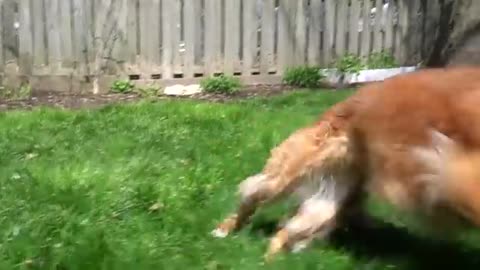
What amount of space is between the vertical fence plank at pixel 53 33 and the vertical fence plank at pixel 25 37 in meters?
0.20

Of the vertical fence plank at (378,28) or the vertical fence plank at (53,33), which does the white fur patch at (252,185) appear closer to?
the vertical fence plank at (53,33)

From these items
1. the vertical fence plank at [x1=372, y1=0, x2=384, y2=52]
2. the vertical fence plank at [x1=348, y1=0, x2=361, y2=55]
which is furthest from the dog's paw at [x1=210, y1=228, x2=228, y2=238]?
A: the vertical fence plank at [x1=372, y1=0, x2=384, y2=52]

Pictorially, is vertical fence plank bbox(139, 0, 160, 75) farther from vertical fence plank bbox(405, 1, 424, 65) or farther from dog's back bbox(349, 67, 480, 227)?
dog's back bbox(349, 67, 480, 227)

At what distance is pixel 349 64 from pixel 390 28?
918mm

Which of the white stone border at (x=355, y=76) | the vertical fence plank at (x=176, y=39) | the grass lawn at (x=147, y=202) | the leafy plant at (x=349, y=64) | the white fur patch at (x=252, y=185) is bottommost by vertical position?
the grass lawn at (x=147, y=202)

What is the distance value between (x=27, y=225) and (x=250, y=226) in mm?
1199

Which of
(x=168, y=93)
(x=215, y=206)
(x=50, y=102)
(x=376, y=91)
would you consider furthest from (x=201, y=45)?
(x=376, y=91)

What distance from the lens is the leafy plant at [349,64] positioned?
10925 mm

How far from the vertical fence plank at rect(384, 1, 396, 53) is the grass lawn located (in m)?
4.10

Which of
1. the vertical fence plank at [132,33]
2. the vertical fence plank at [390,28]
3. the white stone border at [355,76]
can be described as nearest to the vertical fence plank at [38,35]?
the vertical fence plank at [132,33]

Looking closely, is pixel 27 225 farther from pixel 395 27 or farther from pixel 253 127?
pixel 395 27

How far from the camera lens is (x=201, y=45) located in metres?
10.6

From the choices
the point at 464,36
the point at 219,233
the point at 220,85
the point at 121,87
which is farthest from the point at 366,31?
the point at 219,233

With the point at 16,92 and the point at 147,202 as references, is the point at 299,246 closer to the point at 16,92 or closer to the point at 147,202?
the point at 147,202
